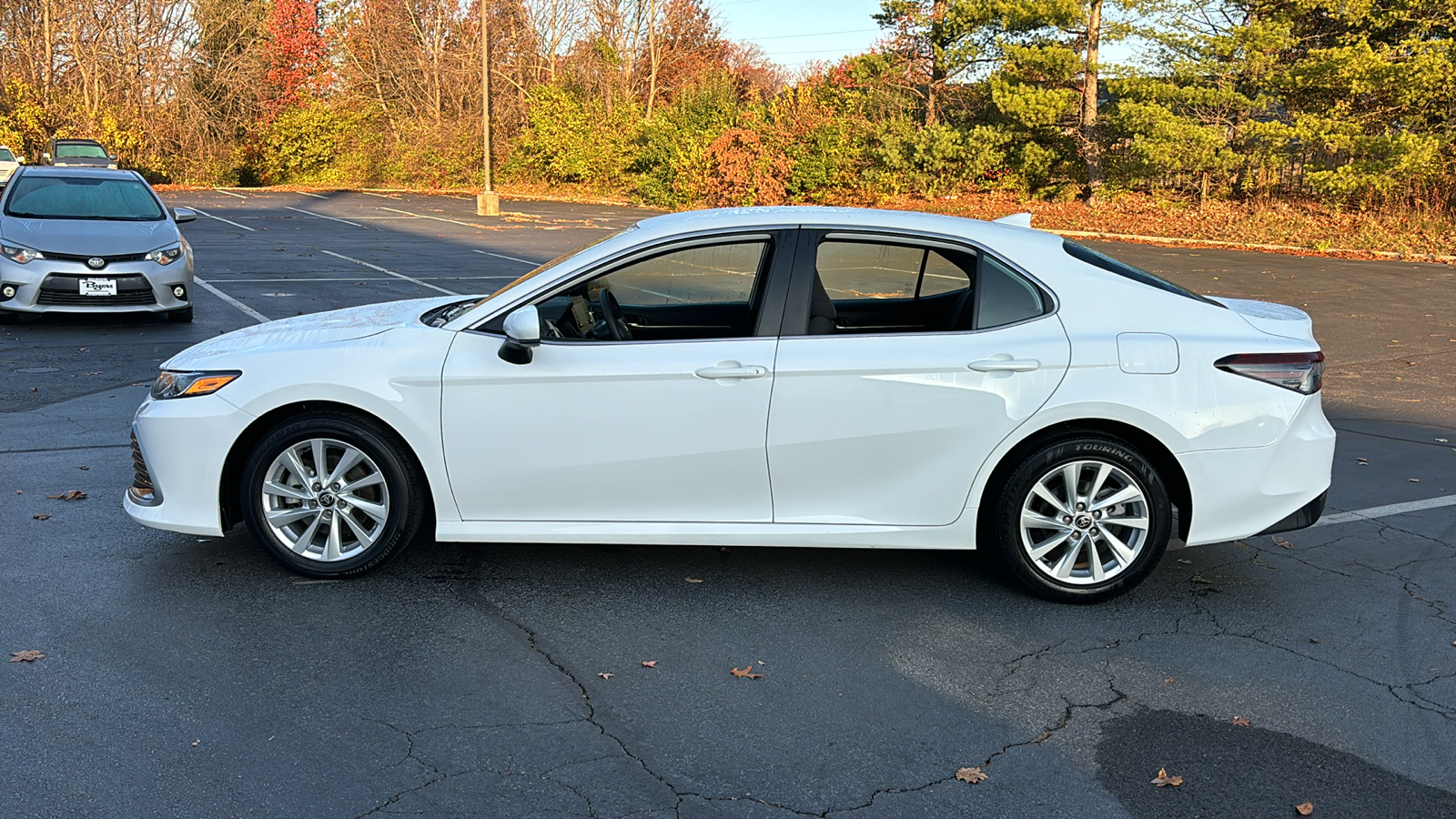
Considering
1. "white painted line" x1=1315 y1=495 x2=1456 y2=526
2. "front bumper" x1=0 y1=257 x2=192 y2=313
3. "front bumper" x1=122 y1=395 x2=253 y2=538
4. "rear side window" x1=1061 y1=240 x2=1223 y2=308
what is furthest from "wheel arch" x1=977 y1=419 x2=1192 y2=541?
"front bumper" x1=0 y1=257 x2=192 y2=313

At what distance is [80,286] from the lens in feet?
39.3

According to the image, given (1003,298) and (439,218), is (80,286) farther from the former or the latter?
(439,218)

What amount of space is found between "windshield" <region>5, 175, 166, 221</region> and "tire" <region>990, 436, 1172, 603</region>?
444 inches

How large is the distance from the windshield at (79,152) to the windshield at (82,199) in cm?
2157

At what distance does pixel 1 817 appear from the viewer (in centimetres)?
332

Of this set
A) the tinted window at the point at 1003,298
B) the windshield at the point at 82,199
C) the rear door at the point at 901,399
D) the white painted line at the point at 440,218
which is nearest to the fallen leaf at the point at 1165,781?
the rear door at the point at 901,399

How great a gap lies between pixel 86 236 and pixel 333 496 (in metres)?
8.91

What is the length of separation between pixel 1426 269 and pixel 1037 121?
1356 centimetres

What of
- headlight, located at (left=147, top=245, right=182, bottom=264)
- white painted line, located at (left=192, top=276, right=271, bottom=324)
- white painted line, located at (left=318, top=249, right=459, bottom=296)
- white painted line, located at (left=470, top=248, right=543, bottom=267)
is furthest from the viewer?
white painted line, located at (left=470, top=248, right=543, bottom=267)

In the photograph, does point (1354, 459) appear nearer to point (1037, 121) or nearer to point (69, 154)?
point (1037, 121)

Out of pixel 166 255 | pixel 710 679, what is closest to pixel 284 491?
pixel 710 679

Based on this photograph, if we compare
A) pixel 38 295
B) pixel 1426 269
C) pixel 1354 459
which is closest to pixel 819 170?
pixel 1426 269

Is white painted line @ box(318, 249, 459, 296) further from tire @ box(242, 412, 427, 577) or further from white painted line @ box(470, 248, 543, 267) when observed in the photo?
tire @ box(242, 412, 427, 577)

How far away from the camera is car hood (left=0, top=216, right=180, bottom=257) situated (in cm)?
1208
